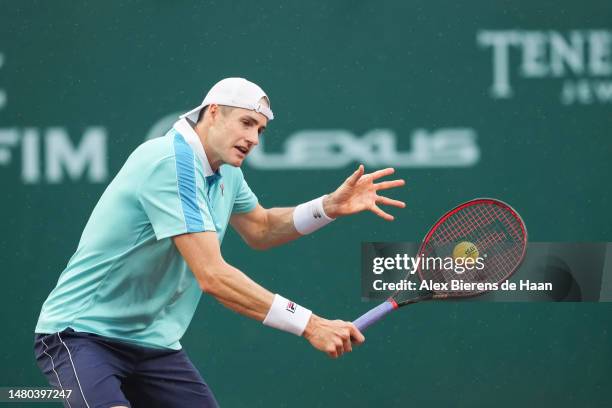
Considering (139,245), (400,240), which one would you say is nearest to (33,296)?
(400,240)

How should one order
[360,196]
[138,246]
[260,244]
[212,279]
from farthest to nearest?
[260,244], [360,196], [138,246], [212,279]

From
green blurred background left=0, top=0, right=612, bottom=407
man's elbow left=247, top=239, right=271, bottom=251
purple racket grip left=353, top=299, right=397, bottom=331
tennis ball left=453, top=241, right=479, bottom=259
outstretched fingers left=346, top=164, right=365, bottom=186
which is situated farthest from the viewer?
green blurred background left=0, top=0, right=612, bottom=407

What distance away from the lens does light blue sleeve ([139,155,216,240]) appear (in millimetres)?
3100

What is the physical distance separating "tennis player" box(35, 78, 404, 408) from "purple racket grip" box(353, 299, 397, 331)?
0.36 feet

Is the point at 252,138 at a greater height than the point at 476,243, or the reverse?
the point at 252,138

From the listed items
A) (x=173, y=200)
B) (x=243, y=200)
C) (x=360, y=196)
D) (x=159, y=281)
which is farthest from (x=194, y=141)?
(x=360, y=196)

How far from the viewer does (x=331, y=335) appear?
3115mm

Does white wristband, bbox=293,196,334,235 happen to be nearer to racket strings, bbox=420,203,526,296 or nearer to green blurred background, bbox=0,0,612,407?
racket strings, bbox=420,203,526,296

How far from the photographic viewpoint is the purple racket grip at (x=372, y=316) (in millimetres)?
3271

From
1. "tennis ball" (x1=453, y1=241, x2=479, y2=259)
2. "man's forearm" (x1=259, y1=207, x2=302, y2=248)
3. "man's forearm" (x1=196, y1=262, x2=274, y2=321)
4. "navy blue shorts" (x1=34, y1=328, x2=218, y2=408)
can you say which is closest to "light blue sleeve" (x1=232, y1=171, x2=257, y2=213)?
"man's forearm" (x1=259, y1=207, x2=302, y2=248)

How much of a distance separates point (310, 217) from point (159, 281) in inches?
27.9

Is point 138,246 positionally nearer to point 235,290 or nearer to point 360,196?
point 235,290

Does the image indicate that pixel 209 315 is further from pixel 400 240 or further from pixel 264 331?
pixel 400 240
